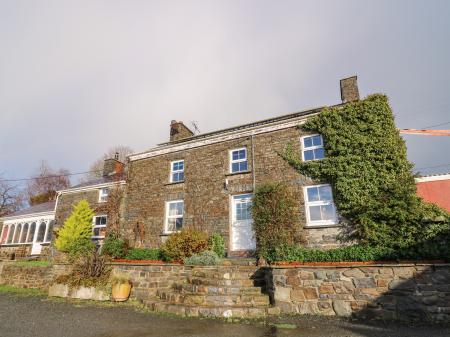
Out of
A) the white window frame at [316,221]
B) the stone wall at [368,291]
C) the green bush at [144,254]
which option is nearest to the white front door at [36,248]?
the green bush at [144,254]

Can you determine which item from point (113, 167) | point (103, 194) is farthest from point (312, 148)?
point (113, 167)

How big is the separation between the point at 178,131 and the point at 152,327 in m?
13.8

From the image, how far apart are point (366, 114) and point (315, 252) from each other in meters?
6.04

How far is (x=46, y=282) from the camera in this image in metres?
12.3

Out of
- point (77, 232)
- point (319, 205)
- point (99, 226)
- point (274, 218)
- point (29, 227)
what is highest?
point (29, 227)

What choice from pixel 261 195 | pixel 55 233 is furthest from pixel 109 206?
pixel 261 195

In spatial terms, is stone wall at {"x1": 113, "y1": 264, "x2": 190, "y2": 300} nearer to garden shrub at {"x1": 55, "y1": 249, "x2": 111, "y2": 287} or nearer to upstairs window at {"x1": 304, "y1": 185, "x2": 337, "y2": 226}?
garden shrub at {"x1": 55, "y1": 249, "x2": 111, "y2": 287}

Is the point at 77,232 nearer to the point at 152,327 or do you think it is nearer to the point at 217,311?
the point at 152,327

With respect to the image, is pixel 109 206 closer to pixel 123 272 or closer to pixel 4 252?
pixel 123 272

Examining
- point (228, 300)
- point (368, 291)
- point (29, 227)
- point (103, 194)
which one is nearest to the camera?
point (368, 291)

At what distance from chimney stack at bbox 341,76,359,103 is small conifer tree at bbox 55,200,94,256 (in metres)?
16.0

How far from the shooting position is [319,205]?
11.5 m

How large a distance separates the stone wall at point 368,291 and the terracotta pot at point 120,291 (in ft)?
16.8

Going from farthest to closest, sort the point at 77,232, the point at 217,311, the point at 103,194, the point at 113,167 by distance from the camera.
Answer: the point at 113,167
the point at 103,194
the point at 77,232
the point at 217,311
